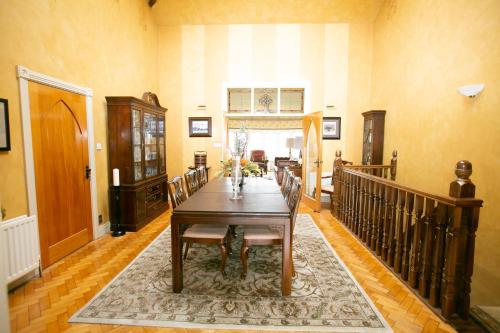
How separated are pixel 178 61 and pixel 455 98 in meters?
5.44

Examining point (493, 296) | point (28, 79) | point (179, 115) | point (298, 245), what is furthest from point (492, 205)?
point (179, 115)

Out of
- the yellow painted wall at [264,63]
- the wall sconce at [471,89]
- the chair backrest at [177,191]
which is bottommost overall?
the chair backrest at [177,191]

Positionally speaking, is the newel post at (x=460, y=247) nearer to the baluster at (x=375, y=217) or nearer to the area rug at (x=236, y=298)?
the area rug at (x=236, y=298)

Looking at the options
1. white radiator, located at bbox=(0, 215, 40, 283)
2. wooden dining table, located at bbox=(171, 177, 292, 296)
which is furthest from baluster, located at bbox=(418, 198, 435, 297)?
white radiator, located at bbox=(0, 215, 40, 283)

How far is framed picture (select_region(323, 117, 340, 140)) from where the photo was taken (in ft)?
19.8

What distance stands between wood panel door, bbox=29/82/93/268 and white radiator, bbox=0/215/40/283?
23cm

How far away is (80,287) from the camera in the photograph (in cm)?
241

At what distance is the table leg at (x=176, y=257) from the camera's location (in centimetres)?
223

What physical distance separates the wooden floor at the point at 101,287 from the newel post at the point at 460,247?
0.65 ft

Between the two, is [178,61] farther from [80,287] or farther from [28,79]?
[80,287]

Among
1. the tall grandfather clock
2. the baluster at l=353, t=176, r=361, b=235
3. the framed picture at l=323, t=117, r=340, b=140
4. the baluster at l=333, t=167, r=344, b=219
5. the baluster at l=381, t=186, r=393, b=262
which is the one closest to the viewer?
the baluster at l=381, t=186, r=393, b=262

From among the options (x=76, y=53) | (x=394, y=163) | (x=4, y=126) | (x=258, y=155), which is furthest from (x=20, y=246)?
(x=258, y=155)

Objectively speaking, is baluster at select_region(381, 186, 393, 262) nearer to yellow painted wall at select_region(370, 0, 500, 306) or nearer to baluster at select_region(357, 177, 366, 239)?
→ baluster at select_region(357, 177, 366, 239)

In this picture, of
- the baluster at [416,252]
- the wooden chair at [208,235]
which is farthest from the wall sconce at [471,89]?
the wooden chair at [208,235]
